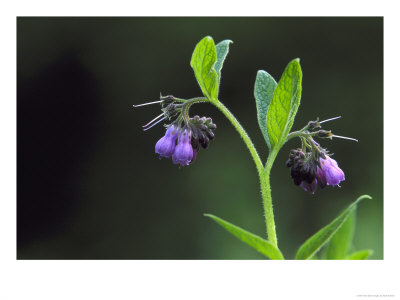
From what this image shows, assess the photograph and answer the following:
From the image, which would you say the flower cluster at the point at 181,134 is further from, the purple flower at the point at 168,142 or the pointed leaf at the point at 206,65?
the pointed leaf at the point at 206,65

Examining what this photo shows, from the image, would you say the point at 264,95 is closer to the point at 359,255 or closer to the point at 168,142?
the point at 168,142

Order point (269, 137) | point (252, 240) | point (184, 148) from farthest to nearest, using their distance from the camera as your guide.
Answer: point (184, 148) < point (269, 137) < point (252, 240)

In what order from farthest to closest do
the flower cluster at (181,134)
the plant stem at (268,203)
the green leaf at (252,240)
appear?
the flower cluster at (181,134) → the plant stem at (268,203) → the green leaf at (252,240)

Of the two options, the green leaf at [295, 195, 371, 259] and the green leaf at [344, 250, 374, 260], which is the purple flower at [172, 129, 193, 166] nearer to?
the green leaf at [295, 195, 371, 259]

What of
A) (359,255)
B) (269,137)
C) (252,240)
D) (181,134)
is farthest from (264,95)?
(359,255)

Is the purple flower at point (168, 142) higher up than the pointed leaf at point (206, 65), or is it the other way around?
the pointed leaf at point (206, 65)

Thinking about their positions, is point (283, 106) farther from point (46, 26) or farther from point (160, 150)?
point (46, 26)

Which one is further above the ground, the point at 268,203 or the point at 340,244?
the point at 268,203

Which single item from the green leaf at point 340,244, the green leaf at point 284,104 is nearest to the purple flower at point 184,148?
the green leaf at point 284,104
